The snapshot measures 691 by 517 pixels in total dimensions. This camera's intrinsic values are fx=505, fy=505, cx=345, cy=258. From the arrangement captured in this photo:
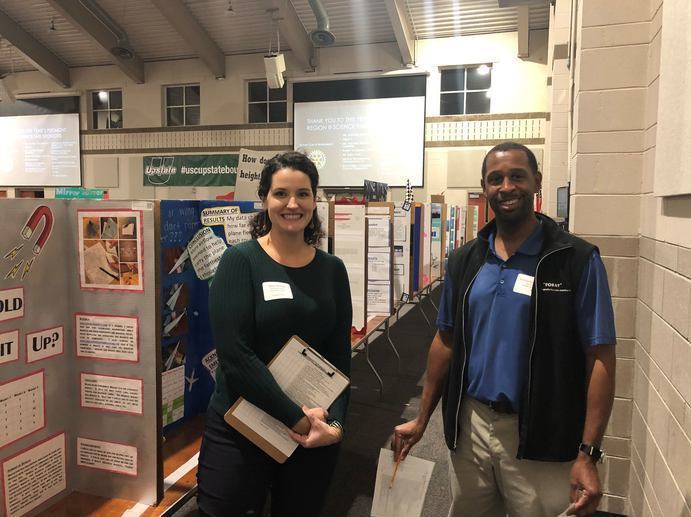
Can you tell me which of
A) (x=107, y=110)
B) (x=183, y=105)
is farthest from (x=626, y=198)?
(x=107, y=110)

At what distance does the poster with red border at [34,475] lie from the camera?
145cm

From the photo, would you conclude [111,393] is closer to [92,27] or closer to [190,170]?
[92,27]

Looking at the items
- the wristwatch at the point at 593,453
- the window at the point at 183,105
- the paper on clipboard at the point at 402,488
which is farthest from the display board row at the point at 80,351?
the window at the point at 183,105

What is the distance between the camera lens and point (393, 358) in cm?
463

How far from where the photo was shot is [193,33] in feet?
34.5

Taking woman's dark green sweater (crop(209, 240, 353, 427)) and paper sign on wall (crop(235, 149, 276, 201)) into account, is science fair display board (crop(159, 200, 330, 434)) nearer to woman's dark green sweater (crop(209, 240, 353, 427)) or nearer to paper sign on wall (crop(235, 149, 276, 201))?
woman's dark green sweater (crop(209, 240, 353, 427))

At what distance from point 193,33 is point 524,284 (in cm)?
1098

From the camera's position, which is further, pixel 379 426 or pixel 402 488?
pixel 379 426

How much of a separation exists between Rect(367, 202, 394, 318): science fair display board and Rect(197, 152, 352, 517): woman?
225 cm

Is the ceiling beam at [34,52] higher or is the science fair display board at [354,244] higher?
the ceiling beam at [34,52]

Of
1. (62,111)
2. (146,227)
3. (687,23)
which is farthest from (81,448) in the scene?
(62,111)

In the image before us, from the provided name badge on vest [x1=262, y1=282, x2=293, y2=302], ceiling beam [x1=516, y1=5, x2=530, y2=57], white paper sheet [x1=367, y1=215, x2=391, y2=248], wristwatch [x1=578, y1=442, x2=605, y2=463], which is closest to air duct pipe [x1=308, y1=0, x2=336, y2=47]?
ceiling beam [x1=516, y1=5, x2=530, y2=57]

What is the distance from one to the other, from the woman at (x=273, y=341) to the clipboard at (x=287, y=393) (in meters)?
0.03

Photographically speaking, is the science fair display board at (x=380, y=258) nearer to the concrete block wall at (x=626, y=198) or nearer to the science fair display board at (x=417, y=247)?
the science fair display board at (x=417, y=247)
